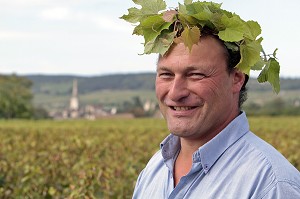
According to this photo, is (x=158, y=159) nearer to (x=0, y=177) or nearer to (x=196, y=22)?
(x=196, y=22)

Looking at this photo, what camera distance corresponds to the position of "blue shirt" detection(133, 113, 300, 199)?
8.59 ft

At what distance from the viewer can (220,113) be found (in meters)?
2.83

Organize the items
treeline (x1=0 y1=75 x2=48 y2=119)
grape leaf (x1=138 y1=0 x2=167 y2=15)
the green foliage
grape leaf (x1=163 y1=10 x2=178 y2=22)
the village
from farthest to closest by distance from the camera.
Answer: the village, treeline (x1=0 y1=75 x2=48 y2=119), the green foliage, grape leaf (x1=138 y1=0 x2=167 y2=15), grape leaf (x1=163 y1=10 x2=178 y2=22)

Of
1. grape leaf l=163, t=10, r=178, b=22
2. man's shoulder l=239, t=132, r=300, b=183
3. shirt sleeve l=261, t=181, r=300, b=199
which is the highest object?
grape leaf l=163, t=10, r=178, b=22

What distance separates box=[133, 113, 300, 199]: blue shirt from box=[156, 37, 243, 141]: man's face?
7cm

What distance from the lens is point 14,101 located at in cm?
10438

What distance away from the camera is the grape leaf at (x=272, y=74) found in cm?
309

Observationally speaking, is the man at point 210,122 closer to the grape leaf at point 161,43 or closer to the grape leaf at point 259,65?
the grape leaf at point 161,43

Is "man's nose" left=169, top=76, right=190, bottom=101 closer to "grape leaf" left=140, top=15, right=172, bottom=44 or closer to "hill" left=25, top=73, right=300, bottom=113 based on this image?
"grape leaf" left=140, top=15, right=172, bottom=44

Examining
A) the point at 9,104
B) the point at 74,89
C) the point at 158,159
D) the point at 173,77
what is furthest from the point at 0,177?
the point at 74,89

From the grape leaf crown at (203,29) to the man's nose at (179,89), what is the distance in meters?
0.12

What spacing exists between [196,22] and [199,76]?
225 mm

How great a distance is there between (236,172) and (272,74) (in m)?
0.54

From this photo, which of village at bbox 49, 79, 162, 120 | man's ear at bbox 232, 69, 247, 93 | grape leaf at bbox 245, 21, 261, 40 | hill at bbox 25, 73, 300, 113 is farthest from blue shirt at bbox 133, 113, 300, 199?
hill at bbox 25, 73, 300, 113
